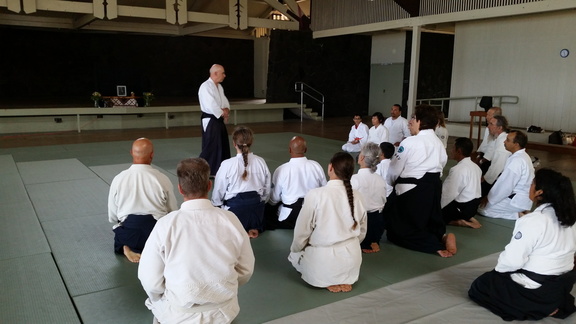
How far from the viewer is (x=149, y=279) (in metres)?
1.96

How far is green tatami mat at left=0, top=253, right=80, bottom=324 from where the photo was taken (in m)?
2.55

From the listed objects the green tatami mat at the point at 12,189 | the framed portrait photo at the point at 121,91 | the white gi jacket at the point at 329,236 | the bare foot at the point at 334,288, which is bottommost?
the bare foot at the point at 334,288

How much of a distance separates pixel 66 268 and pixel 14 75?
596 inches

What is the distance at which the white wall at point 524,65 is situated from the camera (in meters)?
9.70

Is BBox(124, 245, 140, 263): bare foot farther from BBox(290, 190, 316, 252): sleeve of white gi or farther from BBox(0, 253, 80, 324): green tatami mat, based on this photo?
BBox(290, 190, 316, 252): sleeve of white gi

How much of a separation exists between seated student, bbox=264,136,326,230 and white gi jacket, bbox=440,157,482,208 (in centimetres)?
132

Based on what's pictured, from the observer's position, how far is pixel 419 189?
365 cm

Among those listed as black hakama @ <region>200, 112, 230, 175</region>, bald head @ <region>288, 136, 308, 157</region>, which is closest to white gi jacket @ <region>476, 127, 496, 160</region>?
bald head @ <region>288, 136, 308, 157</region>

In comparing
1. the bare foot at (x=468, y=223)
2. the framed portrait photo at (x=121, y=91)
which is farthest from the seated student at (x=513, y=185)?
the framed portrait photo at (x=121, y=91)

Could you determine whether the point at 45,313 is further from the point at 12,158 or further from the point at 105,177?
the point at 12,158

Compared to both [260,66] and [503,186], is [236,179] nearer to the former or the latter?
[503,186]

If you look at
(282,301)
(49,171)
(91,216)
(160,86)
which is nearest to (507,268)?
(282,301)

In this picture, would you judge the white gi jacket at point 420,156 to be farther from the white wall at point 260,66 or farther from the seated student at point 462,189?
the white wall at point 260,66

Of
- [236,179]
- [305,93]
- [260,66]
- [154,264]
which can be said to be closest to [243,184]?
[236,179]
